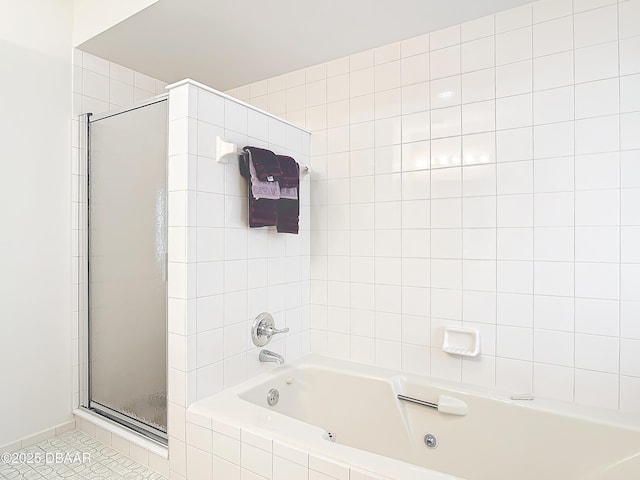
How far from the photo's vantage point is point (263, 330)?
211 cm

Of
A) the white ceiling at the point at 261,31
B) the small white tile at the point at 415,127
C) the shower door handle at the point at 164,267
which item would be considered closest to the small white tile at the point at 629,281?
the small white tile at the point at 415,127

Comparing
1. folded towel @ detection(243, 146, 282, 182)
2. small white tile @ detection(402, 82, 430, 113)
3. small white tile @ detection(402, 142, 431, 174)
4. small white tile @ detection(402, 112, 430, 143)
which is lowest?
folded towel @ detection(243, 146, 282, 182)

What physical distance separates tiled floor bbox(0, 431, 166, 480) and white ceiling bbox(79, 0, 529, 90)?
222cm

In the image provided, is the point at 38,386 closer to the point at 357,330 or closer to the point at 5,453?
the point at 5,453

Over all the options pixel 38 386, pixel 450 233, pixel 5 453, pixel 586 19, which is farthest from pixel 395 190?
pixel 5 453

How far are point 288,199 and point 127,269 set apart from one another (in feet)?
3.05

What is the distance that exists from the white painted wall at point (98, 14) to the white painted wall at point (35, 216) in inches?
2.3

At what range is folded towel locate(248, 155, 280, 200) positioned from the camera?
1.91 metres

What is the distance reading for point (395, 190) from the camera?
2.22 m

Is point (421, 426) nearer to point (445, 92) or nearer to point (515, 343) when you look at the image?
point (515, 343)

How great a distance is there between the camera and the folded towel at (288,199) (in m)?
2.11

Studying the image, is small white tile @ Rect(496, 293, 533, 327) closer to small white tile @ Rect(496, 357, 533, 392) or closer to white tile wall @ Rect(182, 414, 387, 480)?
small white tile @ Rect(496, 357, 533, 392)

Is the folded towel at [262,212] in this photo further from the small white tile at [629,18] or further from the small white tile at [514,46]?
the small white tile at [629,18]

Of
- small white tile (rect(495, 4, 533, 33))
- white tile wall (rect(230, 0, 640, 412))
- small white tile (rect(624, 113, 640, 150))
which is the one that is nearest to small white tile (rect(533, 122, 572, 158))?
white tile wall (rect(230, 0, 640, 412))
